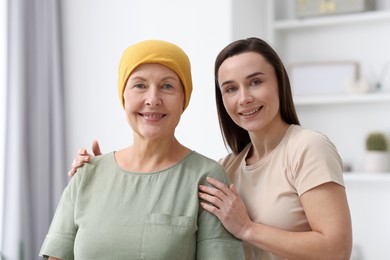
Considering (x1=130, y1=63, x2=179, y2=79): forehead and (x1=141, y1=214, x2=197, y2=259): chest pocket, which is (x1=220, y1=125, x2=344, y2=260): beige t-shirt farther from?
(x1=130, y1=63, x2=179, y2=79): forehead

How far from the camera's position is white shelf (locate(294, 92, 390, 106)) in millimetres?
3443

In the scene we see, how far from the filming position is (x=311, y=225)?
5.43ft

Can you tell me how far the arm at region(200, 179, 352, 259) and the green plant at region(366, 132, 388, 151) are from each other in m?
1.92

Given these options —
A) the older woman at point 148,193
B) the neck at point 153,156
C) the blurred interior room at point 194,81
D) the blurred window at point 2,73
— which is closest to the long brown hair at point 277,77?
the older woman at point 148,193

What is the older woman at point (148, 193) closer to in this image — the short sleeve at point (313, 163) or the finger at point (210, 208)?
the finger at point (210, 208)

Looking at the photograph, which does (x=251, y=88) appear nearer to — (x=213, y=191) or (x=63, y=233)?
(x=213, y=191)

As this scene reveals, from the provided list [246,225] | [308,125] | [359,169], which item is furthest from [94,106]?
[246,225]

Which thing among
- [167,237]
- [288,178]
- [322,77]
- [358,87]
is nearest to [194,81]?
[322,77]

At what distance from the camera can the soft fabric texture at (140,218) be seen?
153 centimetres

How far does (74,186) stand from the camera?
1.68 meters

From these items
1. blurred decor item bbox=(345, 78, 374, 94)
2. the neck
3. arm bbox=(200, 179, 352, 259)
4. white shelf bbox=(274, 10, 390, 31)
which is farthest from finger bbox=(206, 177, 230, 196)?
white shelf bbox=(274, 10, 390, 31)

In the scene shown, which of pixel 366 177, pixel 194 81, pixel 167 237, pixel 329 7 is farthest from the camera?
pixel 329 7

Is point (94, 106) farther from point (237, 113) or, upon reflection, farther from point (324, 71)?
point (237, 113)

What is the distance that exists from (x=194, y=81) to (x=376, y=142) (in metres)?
1.11
